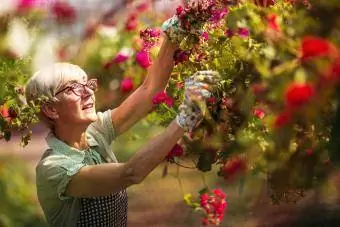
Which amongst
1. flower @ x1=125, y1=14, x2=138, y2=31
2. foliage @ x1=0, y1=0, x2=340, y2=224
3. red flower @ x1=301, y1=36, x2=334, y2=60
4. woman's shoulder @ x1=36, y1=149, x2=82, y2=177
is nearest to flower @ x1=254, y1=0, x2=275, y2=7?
foliage @ x1=0, y1=0, x2=340, y2=224

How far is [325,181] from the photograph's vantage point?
2.25 metres

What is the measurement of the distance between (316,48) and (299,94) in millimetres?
104

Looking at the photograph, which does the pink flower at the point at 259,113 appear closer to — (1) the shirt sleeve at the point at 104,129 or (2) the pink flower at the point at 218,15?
(2) the pink flower at the point at 218,15

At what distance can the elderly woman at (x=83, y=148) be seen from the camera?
106 inches

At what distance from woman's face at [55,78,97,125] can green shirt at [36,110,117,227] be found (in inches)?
5.6

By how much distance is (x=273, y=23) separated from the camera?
1879 millimetres

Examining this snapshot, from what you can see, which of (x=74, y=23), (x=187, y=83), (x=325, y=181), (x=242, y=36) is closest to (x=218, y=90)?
(x=187, y=83)

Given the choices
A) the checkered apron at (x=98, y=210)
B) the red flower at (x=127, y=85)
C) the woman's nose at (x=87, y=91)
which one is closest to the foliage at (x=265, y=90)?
the woman's nose at (x=87, y=91)

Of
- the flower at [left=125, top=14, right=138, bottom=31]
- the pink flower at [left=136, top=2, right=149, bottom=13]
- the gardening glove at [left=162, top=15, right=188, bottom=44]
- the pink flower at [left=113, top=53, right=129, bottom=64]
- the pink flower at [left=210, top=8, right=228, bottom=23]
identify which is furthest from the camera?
the pink flower at [left=113, top=53, right=129, bottom=64]

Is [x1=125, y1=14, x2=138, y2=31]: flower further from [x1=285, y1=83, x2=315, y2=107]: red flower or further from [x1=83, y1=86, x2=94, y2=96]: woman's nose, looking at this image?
[x1=285, y1=83, x2=315, y2=107]: red flower

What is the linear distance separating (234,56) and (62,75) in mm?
787

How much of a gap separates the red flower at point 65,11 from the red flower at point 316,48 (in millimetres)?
1706

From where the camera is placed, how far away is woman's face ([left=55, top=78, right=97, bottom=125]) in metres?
2.85

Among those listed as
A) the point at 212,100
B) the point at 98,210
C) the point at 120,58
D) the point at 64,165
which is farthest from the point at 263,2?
the point at 120,58
